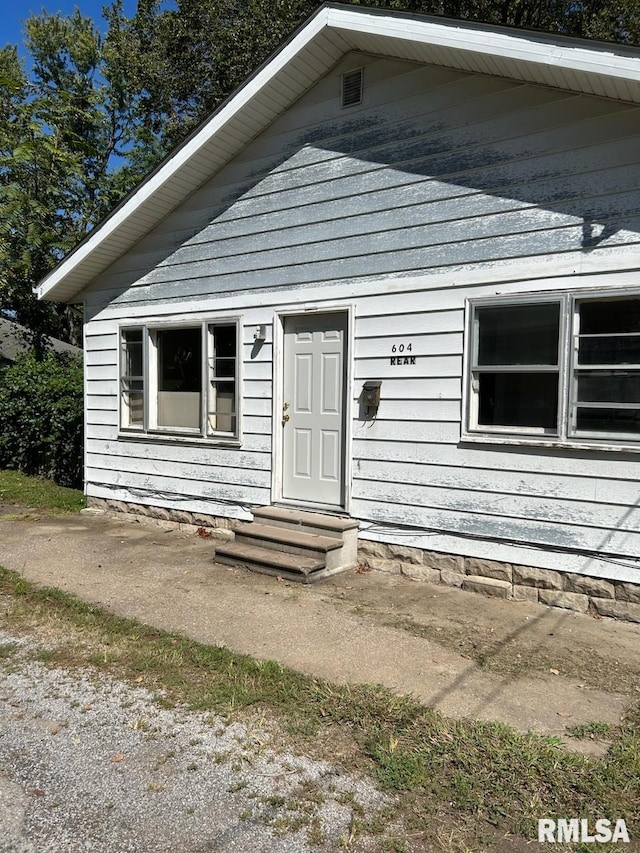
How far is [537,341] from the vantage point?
532 centimetres

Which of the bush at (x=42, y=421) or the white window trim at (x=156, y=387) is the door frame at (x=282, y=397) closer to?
the white window trim at (x=156, y=387)

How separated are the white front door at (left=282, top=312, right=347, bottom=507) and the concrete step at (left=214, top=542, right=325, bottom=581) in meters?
0.83

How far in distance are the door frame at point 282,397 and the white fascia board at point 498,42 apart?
2.48 m

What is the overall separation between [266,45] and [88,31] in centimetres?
988

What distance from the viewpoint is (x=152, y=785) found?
280 centimetres

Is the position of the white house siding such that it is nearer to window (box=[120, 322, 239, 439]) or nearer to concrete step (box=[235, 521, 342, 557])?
window (box=[120, 322, 239, 439])

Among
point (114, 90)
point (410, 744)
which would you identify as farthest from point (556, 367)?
point (114, 90)

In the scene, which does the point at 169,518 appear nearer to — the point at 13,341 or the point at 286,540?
the point at 286,540

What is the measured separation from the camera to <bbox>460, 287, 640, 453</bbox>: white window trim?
16.2ft

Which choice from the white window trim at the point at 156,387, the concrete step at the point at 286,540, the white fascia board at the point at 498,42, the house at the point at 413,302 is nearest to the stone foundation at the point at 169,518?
the house at the point at 413,302

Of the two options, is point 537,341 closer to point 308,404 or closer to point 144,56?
point 308,404

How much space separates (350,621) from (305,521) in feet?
5.82

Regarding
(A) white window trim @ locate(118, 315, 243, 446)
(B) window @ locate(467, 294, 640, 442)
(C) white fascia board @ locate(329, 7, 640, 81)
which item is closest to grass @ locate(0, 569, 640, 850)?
(B) window @ locate(467, 294, 640, 442)


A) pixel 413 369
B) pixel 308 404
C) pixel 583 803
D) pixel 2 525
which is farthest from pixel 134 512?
pixel 583 803
